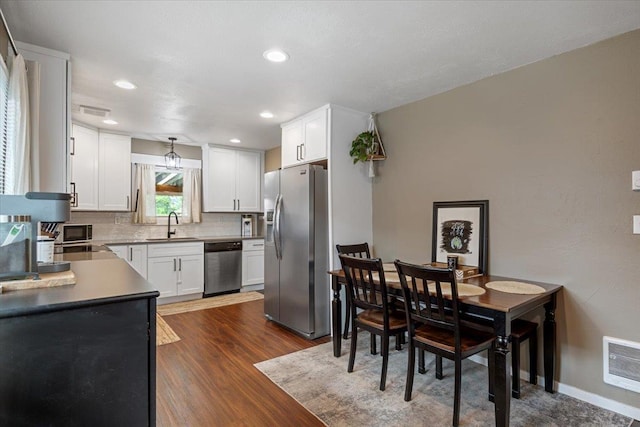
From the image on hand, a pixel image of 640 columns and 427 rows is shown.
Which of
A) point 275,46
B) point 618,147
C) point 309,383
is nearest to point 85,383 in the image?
point 309,383

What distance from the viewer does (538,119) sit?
250 cm

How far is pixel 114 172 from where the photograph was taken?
460cm

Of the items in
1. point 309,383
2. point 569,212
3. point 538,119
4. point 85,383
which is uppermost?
point 538,119

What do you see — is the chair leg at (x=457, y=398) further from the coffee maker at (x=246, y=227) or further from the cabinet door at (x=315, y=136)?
the coffee maker at (x=246, y=227)

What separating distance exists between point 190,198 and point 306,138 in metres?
2.60

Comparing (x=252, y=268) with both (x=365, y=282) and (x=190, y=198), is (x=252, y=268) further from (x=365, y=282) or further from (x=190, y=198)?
(x=365, y=282)

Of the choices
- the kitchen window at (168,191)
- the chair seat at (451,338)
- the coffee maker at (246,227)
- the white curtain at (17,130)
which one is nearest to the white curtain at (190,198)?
the kitchen window at (168,191)

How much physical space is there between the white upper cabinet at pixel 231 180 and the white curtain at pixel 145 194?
2.41ft

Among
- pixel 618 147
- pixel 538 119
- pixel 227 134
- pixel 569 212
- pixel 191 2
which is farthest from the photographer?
pixel 227 134

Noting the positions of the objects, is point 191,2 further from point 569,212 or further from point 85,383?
point 569,212

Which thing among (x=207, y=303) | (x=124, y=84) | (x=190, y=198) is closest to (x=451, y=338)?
(x=124, y=84)

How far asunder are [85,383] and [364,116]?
3.35m

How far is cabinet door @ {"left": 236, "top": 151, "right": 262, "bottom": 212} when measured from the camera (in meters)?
5.64

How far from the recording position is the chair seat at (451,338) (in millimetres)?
2008
